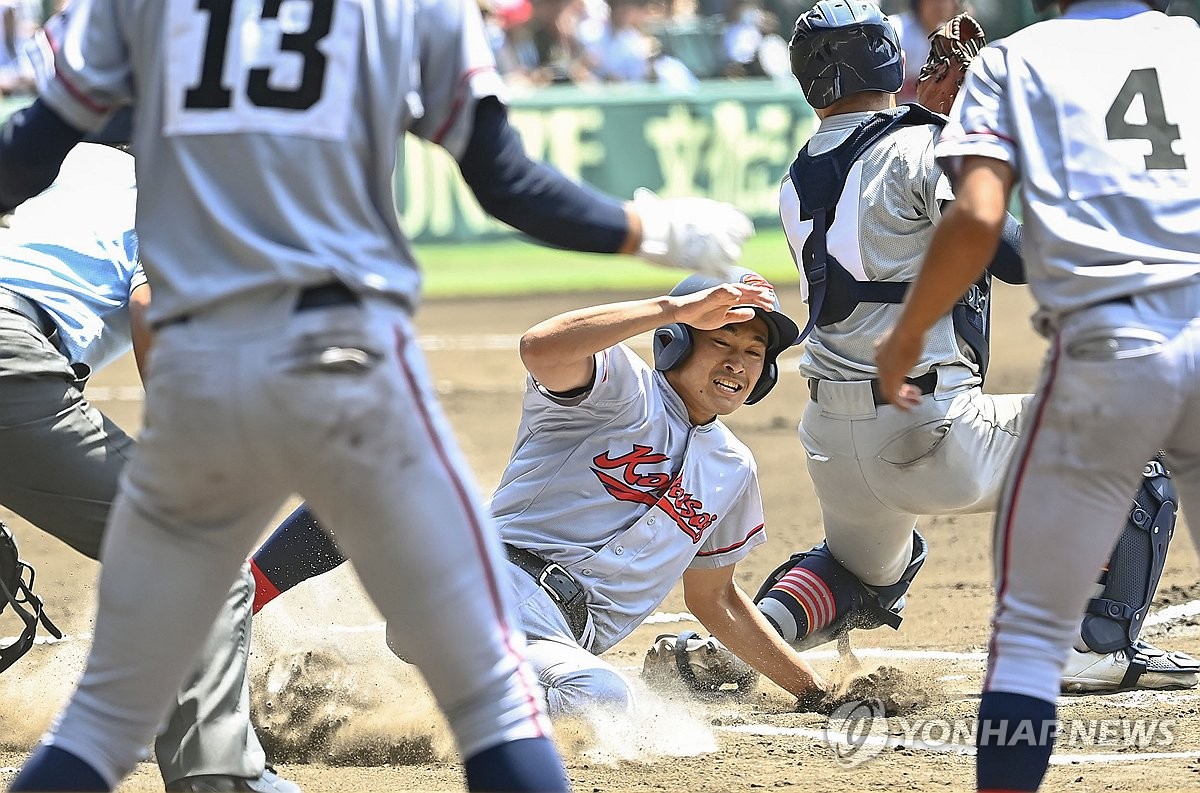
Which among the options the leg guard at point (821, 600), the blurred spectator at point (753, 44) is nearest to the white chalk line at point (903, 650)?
the leg guard at point (821, 600)

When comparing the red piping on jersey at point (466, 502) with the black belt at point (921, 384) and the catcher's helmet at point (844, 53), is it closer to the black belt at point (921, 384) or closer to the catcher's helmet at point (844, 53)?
the black belt at point (921, 384)

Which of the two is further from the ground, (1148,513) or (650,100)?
(1148,513)

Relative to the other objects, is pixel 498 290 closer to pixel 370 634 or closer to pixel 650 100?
pixel 650 100

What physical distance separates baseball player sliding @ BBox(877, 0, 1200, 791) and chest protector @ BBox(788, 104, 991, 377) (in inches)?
60.0

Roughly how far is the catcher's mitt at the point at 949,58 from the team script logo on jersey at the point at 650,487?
1.45 meters

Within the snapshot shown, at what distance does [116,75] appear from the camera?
255 cm

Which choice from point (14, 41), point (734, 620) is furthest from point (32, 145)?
point (14, 41)

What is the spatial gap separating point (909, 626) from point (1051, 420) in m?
2.85

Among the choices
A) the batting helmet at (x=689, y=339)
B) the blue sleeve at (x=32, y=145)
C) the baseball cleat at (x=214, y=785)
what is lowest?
the baseball cleat at (x=214, y=785)

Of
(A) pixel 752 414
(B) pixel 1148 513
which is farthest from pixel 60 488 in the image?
(A) pixel 752 414

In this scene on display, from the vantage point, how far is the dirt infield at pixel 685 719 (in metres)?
3.89

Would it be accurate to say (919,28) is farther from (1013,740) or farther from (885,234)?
(1013,740)

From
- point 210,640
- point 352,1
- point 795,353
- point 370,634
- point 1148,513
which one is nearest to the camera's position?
point 352,1

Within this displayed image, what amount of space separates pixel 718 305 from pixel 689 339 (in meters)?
0.51
